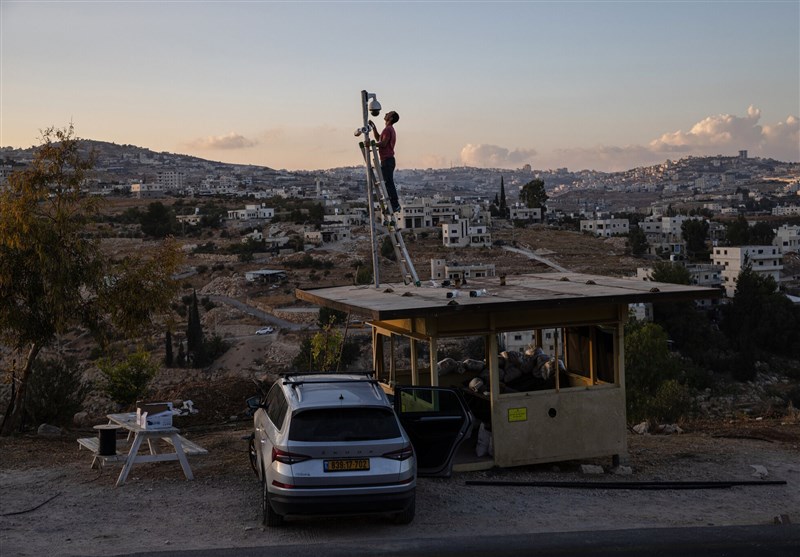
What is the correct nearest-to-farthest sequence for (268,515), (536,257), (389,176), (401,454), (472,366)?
1. (401,454)
2. (268,515)
3. (389,176)
4. (472,366)
5. (536,257)

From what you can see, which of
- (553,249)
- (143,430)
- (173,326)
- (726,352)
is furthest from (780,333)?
(143,430)

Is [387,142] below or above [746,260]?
above

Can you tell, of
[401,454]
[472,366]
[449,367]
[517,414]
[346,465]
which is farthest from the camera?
[472,366]

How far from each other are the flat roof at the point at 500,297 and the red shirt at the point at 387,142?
2157 mm

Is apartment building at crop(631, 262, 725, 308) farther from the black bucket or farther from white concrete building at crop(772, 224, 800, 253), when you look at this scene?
the black bucket

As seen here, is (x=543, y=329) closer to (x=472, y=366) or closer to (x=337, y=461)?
(x=472, y=366)

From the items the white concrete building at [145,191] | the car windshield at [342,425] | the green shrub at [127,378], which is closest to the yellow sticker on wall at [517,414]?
the car windshield at [342,425]

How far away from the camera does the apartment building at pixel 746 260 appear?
9300cm

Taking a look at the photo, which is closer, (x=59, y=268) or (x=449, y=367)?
(x=449, y=367)

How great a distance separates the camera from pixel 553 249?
4286 inches

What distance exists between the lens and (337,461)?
27.7ft

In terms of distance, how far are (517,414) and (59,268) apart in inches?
327

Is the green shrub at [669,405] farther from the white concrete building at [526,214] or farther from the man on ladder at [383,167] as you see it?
the white concrete building at [526,214]

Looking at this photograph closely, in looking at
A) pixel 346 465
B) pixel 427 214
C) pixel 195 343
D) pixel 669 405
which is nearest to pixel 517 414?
pixel 346 465
